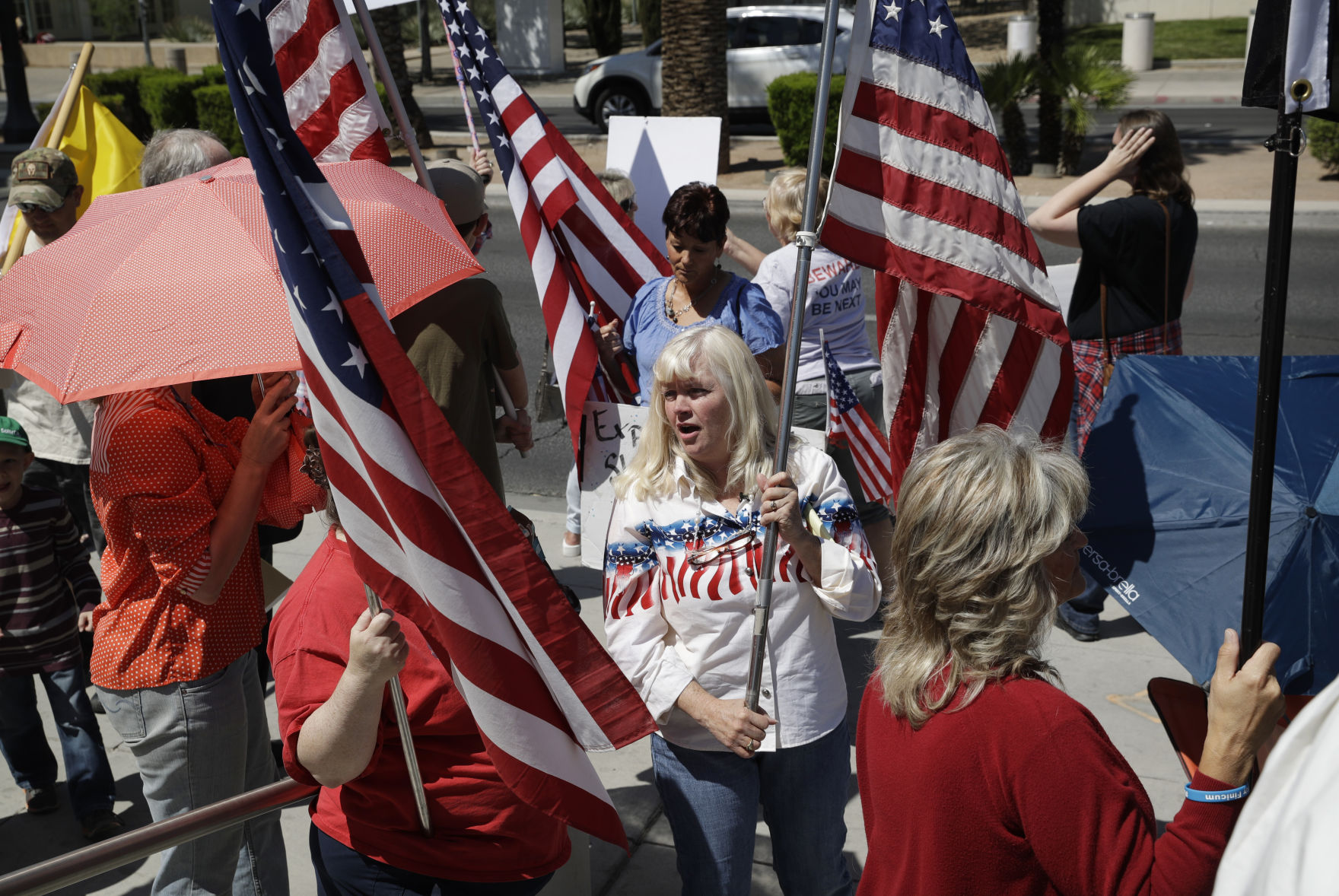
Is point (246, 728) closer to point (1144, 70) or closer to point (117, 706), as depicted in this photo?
point (117, 706)

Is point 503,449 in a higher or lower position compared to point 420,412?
lower

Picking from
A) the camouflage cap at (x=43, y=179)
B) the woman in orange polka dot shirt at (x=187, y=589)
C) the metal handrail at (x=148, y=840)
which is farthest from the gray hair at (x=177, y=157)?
the metal handrail at (x=148, y=840)

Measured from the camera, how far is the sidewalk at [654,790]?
3938mm

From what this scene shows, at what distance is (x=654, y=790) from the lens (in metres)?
4.35

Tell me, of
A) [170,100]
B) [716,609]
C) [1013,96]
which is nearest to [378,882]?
[716,609]

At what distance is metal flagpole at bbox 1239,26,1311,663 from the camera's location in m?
2.30

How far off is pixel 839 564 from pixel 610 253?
2431mm

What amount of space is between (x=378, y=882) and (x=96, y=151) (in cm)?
445

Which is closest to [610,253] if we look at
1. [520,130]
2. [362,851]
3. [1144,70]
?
[520,130]

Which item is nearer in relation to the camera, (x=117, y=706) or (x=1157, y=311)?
(x=117, y=706)

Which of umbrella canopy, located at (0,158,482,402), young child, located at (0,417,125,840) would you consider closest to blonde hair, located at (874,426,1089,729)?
umbrella canopy, located at (0,158,482,402)

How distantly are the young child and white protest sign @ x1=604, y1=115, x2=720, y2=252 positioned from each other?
10.8 ft

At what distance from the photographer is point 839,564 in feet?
9.87

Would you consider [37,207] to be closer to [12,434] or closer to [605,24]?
[12,434]
